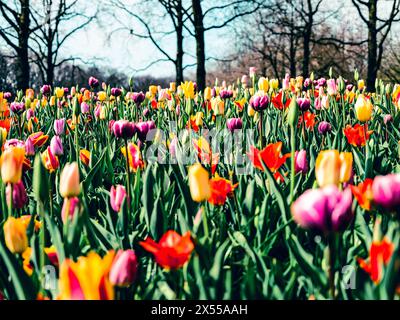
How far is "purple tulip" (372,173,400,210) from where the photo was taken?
0.70 m

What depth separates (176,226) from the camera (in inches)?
47.0

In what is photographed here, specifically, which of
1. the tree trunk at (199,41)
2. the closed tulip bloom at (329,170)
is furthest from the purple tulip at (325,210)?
the tree trunk at (199,41)

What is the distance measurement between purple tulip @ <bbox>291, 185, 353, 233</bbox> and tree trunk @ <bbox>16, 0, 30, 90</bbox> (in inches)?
484

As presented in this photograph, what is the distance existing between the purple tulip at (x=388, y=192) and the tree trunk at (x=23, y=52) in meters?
12.3

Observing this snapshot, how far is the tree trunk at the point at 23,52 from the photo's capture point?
1193 centimetres

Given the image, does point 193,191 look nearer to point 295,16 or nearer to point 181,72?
point 181,72

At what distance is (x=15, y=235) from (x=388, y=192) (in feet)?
2.25

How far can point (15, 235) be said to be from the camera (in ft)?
2.89

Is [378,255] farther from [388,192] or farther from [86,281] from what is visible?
[86,281]

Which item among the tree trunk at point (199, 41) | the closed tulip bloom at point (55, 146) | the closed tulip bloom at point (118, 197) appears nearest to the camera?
the closed tulip bloom at point (118, 197)

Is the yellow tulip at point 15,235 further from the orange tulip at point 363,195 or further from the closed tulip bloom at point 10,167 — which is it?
the orange tulip at point 363,195

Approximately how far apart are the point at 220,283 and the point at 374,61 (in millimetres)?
15171

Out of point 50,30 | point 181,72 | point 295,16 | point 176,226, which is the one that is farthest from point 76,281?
point 295,16

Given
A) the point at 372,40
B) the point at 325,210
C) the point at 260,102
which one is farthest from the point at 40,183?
the point at 372,40
